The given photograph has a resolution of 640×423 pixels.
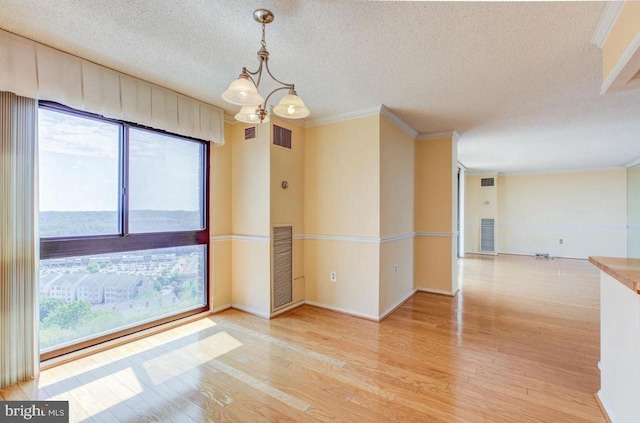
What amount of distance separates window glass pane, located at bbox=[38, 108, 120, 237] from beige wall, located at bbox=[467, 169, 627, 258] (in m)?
8.88

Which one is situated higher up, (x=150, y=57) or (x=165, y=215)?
(x=150, y=57)

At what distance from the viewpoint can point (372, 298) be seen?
337 cm

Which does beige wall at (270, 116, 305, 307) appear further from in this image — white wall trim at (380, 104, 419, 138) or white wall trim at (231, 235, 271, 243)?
white wall trim at (380, 104, 419, 138)

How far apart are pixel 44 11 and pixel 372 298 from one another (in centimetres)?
359

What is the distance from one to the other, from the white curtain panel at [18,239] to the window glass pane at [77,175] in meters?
0.19

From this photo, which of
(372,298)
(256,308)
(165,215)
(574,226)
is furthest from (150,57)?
(574,226)

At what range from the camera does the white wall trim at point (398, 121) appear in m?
3.32

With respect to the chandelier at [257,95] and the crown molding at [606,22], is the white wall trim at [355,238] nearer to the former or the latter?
the chandelier at [257,95]

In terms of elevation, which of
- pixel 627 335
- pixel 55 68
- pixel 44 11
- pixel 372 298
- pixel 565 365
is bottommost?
pixel 565 365

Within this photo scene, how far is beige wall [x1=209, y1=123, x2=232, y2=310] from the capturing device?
353 cm

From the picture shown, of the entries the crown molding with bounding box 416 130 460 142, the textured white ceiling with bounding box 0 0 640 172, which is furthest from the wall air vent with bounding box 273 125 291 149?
the crown molding with bounding box 416 130 460 142

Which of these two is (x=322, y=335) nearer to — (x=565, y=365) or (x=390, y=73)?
(x=565, y=365)

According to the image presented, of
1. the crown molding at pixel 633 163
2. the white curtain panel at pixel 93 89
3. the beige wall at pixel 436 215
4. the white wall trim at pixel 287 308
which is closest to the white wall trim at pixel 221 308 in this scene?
the white wall trim at pixel 287 308

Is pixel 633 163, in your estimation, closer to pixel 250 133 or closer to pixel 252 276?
pixel 250 133
